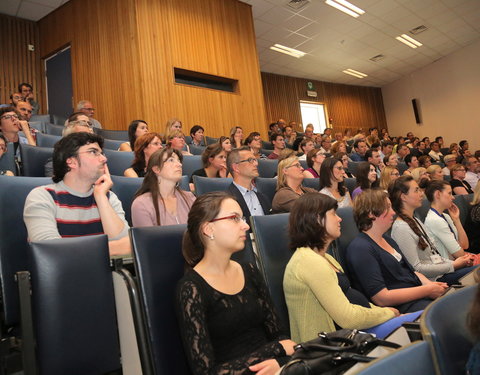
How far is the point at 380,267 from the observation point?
1.86 metres

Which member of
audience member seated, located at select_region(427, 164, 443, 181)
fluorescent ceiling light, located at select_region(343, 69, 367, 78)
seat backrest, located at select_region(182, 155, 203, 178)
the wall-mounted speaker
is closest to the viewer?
seat backrest, located at select_region(182, 155, 203, 178)

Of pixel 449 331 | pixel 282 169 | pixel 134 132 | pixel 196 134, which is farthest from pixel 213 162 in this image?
pixel 449 331

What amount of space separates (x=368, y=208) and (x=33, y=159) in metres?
1.91

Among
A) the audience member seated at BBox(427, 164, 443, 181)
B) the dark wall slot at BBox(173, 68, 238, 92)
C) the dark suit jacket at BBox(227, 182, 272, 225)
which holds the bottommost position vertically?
the dark suit jacket at BBox(227, 182, 272, 225)

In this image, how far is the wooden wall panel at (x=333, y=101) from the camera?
9570mm

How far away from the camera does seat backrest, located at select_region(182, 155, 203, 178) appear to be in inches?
132

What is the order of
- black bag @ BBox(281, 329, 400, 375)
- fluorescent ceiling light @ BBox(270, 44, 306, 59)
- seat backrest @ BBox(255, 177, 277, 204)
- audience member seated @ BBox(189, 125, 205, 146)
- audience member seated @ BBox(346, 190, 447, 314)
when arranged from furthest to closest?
fluorescent ceiling light @ BBox(270, 44, 306, 59) < audience member seated @ BBox(189, 125, 205, 146) < seat backrest @ BBox(255, 177, 277, 204) < audience member seated @ BBox(346, 190, 447, 314) < black bag @ BBox(281, 329, 400, 375)

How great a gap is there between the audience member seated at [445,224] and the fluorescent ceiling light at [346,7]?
4465 millimetres

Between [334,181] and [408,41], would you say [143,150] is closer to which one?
[334,181]

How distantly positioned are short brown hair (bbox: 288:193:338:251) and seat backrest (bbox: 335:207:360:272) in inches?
16.2

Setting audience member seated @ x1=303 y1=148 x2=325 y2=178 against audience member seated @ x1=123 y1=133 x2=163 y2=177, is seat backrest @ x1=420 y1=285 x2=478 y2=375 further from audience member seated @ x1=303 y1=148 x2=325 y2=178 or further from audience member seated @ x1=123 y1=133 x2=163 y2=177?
audience member seated @ x1=303 y1=148 x2=325 y2=178

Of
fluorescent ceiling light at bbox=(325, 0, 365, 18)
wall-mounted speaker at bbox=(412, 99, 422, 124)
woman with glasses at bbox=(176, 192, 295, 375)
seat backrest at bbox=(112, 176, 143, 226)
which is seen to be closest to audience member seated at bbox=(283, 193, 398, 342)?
woman with glasses at bbox=(176, 192, 295, 375)

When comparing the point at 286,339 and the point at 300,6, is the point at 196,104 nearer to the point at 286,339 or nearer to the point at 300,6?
the point at 300,6

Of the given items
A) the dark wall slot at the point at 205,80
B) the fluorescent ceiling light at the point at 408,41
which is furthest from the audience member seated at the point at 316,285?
the fluorescent ceiling light at the point at 408,41
